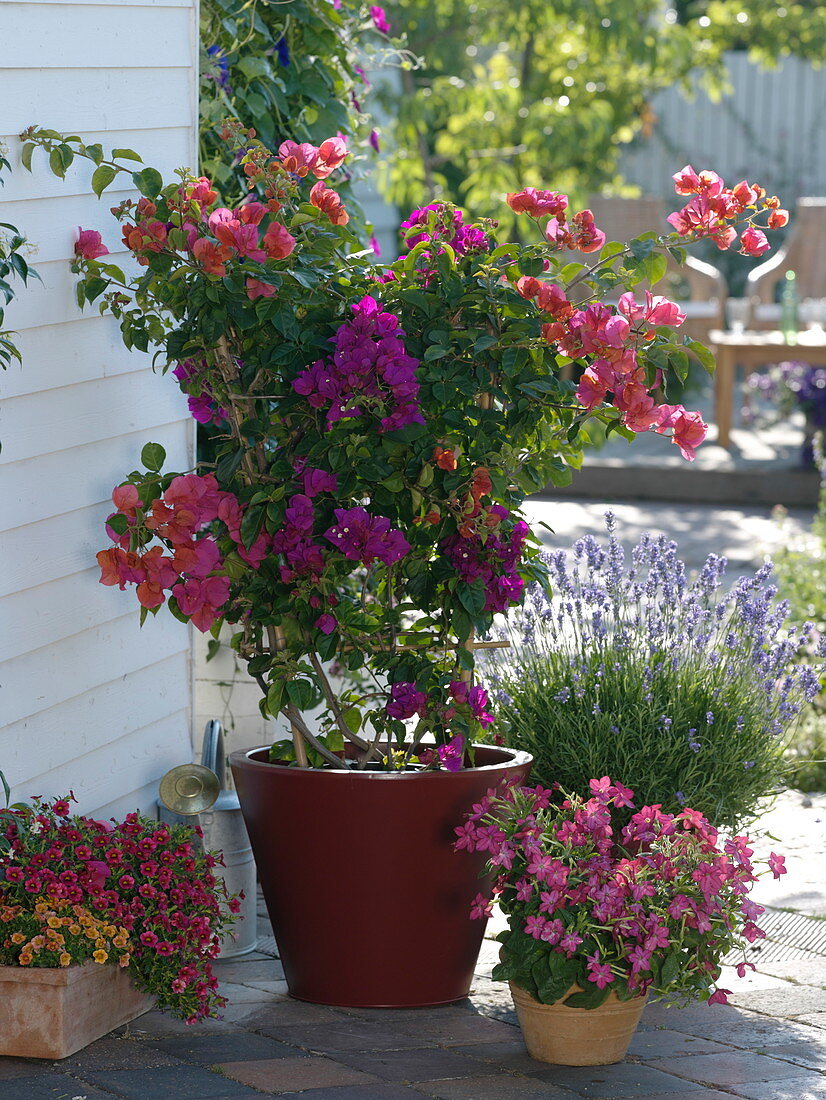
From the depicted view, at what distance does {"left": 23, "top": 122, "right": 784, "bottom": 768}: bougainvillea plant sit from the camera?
2570 millimetres

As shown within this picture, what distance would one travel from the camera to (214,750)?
10.7 feet

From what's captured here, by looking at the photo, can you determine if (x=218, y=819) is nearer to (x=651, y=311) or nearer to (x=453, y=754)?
(x=453, y=754)

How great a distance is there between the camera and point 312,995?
2842mm

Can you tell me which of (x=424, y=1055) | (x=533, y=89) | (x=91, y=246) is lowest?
(x=424, y=1055)

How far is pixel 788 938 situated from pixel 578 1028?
2.91 ft

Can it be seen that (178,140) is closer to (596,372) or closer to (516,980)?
(596,372)

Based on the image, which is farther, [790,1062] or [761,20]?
[761,20]

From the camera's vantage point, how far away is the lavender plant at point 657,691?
3.22m

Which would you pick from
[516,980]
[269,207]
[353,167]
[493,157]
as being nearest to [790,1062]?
[516,980]

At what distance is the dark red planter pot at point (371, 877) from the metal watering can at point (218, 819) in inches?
10.5

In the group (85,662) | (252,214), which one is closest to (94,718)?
(85,662)

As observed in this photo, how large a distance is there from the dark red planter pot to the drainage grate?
0.64 metres

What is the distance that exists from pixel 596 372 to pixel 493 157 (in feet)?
19.3

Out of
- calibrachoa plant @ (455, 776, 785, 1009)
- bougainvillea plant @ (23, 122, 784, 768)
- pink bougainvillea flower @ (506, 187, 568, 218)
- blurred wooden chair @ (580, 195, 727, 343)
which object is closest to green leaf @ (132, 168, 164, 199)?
bougainvillea plant @ (23, 122, 784, 768)
